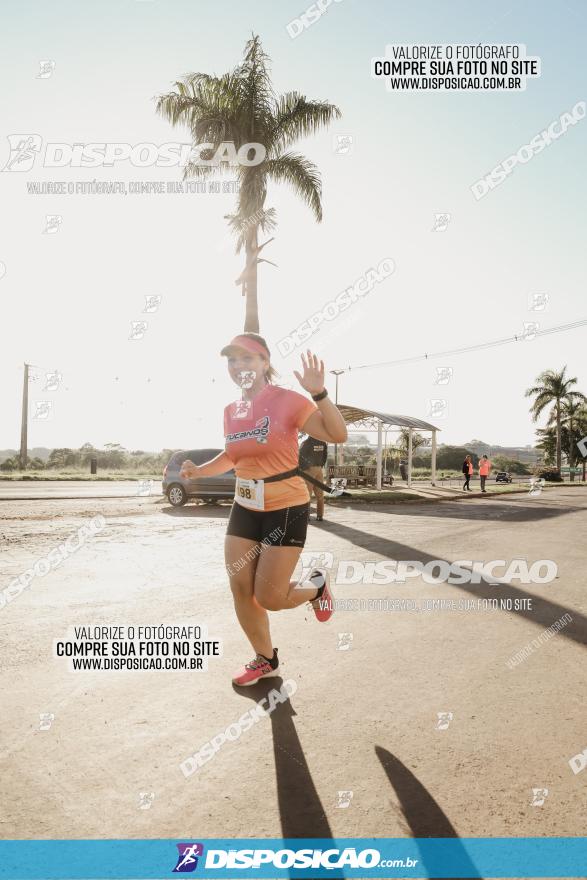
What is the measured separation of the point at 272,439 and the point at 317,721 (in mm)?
1562

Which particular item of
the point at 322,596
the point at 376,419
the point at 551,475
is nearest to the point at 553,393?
the point at 551,475

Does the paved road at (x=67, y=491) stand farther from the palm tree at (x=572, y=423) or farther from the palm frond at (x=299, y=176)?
the palm tree at (x=572, y=423)

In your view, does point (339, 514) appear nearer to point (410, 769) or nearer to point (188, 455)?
point (188, 455)

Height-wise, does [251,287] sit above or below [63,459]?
above

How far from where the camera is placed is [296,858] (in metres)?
2.16

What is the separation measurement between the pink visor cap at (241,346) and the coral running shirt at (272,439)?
0.89 feet

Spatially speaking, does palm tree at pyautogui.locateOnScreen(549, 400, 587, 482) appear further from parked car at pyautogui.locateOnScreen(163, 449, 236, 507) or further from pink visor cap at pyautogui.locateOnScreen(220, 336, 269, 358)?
pink visor cap at pyautogui.locateOnScreen(220, 336, 269, 358)

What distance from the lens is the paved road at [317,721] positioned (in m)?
2.37

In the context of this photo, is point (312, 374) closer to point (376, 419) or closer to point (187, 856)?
point (187, 856)

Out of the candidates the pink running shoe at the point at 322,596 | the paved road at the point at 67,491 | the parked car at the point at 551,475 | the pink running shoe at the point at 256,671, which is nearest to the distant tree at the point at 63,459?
the paved road at the point at 67,491

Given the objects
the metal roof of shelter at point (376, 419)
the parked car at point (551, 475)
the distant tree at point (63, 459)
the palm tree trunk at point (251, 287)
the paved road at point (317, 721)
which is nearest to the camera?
the paved road at point (317, 721)

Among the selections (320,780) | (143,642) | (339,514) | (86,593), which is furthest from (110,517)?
(320,780)

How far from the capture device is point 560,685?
381 cm

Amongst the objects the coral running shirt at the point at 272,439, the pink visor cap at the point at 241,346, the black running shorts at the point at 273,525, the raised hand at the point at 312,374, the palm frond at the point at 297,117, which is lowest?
the black running shorts at the point at 273,525
